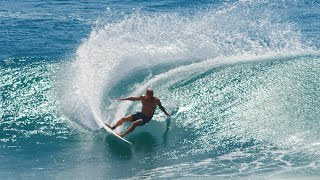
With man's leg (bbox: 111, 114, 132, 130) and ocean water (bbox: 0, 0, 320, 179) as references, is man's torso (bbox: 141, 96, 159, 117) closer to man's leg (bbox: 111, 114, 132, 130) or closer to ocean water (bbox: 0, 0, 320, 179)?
man's leg (bbox: 111, 114, 132, 130)

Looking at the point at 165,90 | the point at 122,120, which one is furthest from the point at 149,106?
the point at 165,90

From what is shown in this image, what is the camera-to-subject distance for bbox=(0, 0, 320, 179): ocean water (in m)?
19.1

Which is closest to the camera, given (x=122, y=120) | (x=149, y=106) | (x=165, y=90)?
(x=122, y=120)

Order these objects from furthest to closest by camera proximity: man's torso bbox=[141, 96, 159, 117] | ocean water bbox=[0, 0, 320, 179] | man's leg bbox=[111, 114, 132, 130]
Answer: man's torso bbox=[141, 96, 159, 117]
man's leg bbox=[111, 114, 132, 130]
ocean water bbox=[0, 0, 320, 179]

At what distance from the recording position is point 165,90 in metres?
24.7

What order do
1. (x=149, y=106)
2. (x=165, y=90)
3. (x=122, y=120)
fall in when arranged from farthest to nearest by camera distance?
(x=165, y=90) < (x=149, y=106) < (x=122, y=120)

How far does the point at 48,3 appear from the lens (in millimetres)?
39188

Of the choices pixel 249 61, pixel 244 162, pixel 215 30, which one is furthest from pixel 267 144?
pixel 215 30

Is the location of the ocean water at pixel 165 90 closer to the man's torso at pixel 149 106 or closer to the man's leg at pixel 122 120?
the man's leg at pixel 122 120

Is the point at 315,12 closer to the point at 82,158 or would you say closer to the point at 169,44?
the point at 169,44

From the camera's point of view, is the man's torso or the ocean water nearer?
the ocean water

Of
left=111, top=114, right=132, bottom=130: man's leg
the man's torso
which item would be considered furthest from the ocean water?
the man's torso

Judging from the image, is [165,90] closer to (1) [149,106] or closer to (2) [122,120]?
(1) [149,106]

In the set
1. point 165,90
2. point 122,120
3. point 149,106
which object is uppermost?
point 165,90
